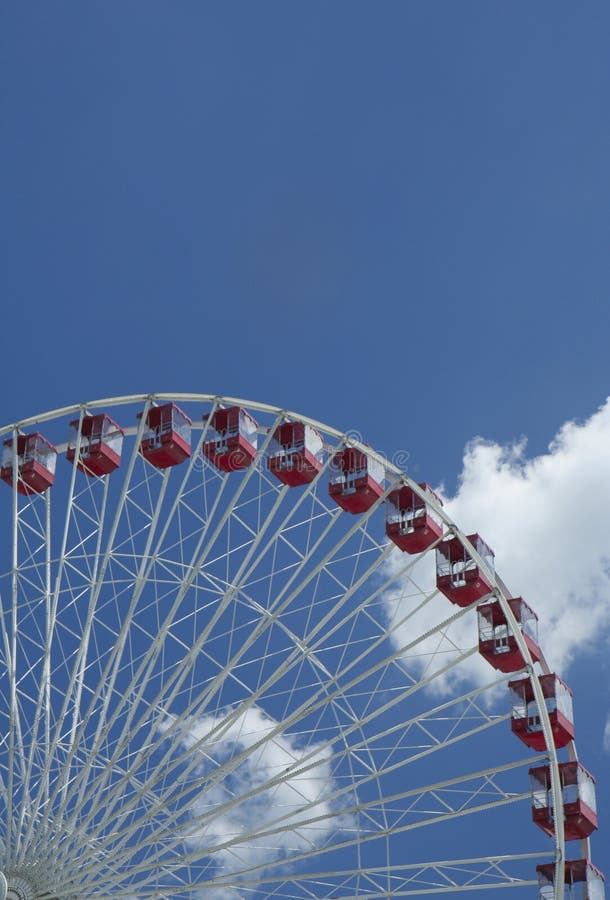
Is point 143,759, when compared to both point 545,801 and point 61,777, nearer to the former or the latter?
point 61,777

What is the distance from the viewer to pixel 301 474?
3947 cm

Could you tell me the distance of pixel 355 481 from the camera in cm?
3959

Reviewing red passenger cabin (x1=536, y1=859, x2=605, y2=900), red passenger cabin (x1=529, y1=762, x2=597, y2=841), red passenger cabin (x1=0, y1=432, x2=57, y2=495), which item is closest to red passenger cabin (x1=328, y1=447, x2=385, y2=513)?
red passenger cabin (x1=0, y1=432, x2=57, y2=495)

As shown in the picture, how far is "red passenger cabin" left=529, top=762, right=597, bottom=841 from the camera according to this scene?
1515 inches

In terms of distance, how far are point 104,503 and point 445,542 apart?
7662 mm

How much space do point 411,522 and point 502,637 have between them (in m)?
3.26

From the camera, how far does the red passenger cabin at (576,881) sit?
3750 cm

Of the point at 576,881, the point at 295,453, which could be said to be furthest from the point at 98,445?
the point at 576,881

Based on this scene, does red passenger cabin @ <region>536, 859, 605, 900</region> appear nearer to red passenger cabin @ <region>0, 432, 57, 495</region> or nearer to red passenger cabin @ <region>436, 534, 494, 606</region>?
red passenger cabin @ <region>436, 534, 494, 606</region>

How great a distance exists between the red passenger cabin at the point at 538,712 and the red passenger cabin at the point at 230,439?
7.93 metres

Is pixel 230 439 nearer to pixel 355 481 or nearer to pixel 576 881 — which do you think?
→ pixel 355 481

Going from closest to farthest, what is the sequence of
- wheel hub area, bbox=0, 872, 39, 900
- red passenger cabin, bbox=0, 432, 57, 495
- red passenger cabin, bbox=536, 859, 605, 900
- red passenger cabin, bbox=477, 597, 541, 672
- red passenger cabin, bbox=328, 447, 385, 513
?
wheel hub area, bbox=0, 872, 39, 900
red passenger cabin, bbox=536, 859, 605, 900
red passenger cabin, bbox=477, 597, 541, 672
red passenger cabin, bbox=328, 447, 385, 513
red passenger cabin, bbox=0, 432, 57, 495

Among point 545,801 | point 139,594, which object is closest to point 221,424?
point 139,594

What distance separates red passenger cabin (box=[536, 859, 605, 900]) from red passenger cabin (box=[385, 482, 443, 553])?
7.53 meters
